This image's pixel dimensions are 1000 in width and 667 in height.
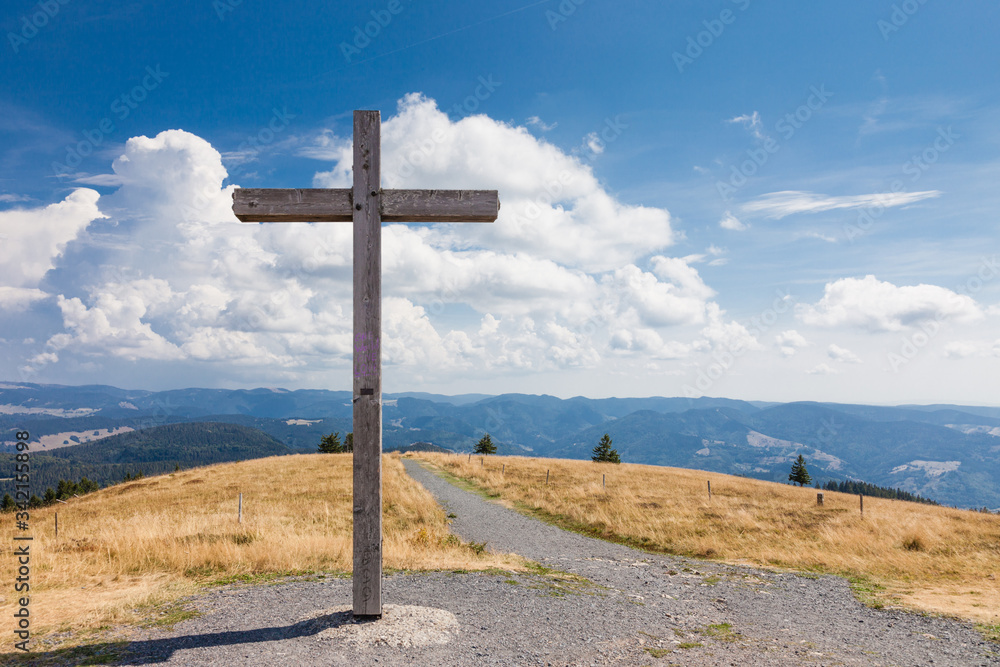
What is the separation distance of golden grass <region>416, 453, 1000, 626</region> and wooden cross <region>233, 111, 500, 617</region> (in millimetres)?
8187

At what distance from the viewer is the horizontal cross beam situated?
19.2 ft

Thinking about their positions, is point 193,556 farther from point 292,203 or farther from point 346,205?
point 346,205

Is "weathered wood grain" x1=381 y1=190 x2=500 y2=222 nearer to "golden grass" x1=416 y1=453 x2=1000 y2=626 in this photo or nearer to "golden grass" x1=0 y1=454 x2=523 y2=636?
"golden grass" x1=0 y1=454 x2=523 y2=636

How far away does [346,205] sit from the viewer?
585 cm

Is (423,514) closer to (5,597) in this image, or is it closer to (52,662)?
(5,597)

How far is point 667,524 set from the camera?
15.8 metres

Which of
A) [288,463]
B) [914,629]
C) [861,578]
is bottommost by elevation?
[288,463]

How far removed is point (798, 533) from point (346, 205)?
16190 millimetres

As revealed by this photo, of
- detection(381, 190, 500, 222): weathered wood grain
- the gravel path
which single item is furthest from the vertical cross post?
the gravel path

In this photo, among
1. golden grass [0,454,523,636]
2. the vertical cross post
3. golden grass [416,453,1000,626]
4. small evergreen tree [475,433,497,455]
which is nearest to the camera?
the vertical cross post

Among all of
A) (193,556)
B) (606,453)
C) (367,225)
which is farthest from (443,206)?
(606,453)

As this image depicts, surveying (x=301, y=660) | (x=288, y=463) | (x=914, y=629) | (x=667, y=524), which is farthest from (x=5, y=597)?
(x=288, y=463)

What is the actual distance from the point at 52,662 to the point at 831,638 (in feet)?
27.1

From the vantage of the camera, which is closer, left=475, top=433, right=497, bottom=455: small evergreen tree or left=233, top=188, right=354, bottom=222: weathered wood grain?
left=233, top=188, right=354, bottom=222: weathered wood grain
